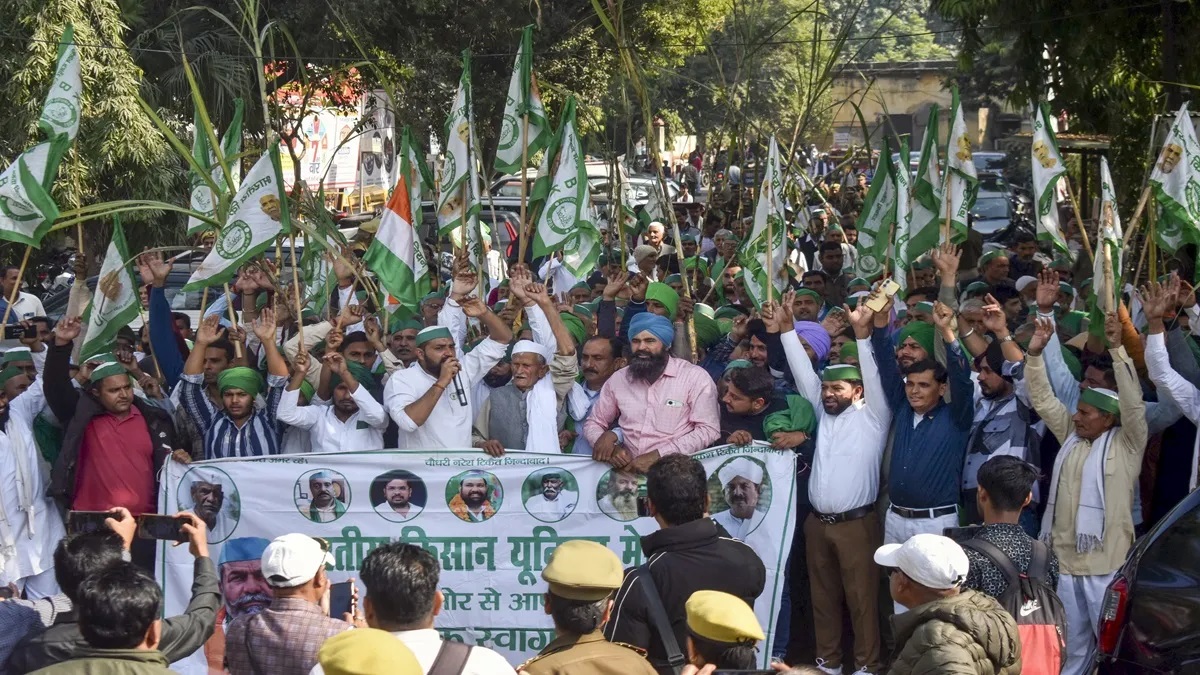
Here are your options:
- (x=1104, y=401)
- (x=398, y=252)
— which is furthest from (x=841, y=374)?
(x=398, y=252)

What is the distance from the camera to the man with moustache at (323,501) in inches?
266

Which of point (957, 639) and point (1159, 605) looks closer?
Result: point (957, 639)

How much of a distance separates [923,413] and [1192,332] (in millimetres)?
2058

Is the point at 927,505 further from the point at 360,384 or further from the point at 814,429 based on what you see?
the point at 360,384

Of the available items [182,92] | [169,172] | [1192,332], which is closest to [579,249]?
[1192,332]

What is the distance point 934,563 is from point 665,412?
2.73 m

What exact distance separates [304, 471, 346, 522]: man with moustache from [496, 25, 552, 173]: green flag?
239 cm

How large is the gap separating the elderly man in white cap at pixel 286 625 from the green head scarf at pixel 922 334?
138 inches

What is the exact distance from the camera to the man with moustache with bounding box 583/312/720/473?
6.70 m

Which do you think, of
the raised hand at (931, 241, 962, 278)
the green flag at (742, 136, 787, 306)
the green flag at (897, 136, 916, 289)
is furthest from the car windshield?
the raised hand at (931, 241, 962, 278)

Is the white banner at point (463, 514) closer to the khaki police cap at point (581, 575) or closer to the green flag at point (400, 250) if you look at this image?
the green flag at point (400, 250)

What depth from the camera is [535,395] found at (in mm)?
7094

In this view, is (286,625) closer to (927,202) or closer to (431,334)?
(431,334)

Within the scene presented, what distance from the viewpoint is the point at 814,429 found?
671cm
